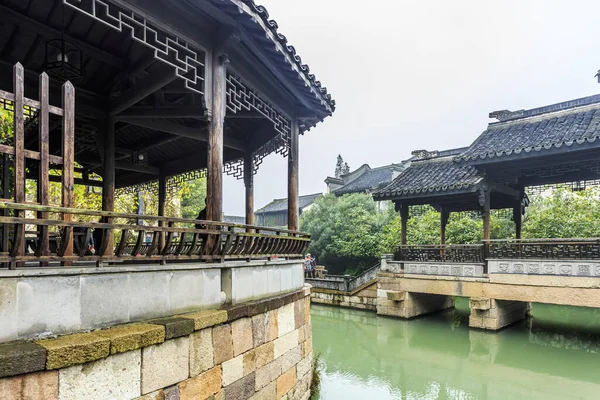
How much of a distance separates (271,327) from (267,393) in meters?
0.70

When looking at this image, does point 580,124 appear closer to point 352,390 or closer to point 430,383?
point 430,383

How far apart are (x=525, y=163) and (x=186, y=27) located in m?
9.39

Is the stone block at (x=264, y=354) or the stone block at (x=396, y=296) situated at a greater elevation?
the stone block at (x=264, y=354)

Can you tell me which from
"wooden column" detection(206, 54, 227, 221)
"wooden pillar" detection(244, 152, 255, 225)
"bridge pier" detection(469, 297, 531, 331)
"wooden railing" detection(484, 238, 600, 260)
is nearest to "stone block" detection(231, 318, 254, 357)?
"wooden column" detection(206, 54, 227, 221)

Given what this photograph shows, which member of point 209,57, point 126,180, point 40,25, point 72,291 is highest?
point 40,25

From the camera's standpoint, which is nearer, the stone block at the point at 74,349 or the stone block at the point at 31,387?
the stone block at the point at 31,387

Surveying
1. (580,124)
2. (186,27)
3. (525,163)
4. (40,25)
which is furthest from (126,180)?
(580,124)

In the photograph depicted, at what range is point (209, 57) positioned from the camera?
15.3 feet

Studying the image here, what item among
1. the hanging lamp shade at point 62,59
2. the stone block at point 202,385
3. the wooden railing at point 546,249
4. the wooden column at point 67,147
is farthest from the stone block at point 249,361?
the wooden railing at point 546,249

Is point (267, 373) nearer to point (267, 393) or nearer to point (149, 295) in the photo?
point (267, 393)

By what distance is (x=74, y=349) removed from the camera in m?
2.54

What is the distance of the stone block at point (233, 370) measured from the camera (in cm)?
384

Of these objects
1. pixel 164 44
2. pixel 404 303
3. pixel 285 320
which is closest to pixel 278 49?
pixel 164 44

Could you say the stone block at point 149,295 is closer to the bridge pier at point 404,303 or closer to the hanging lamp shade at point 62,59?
the hanging lamp shade at point 62,59
